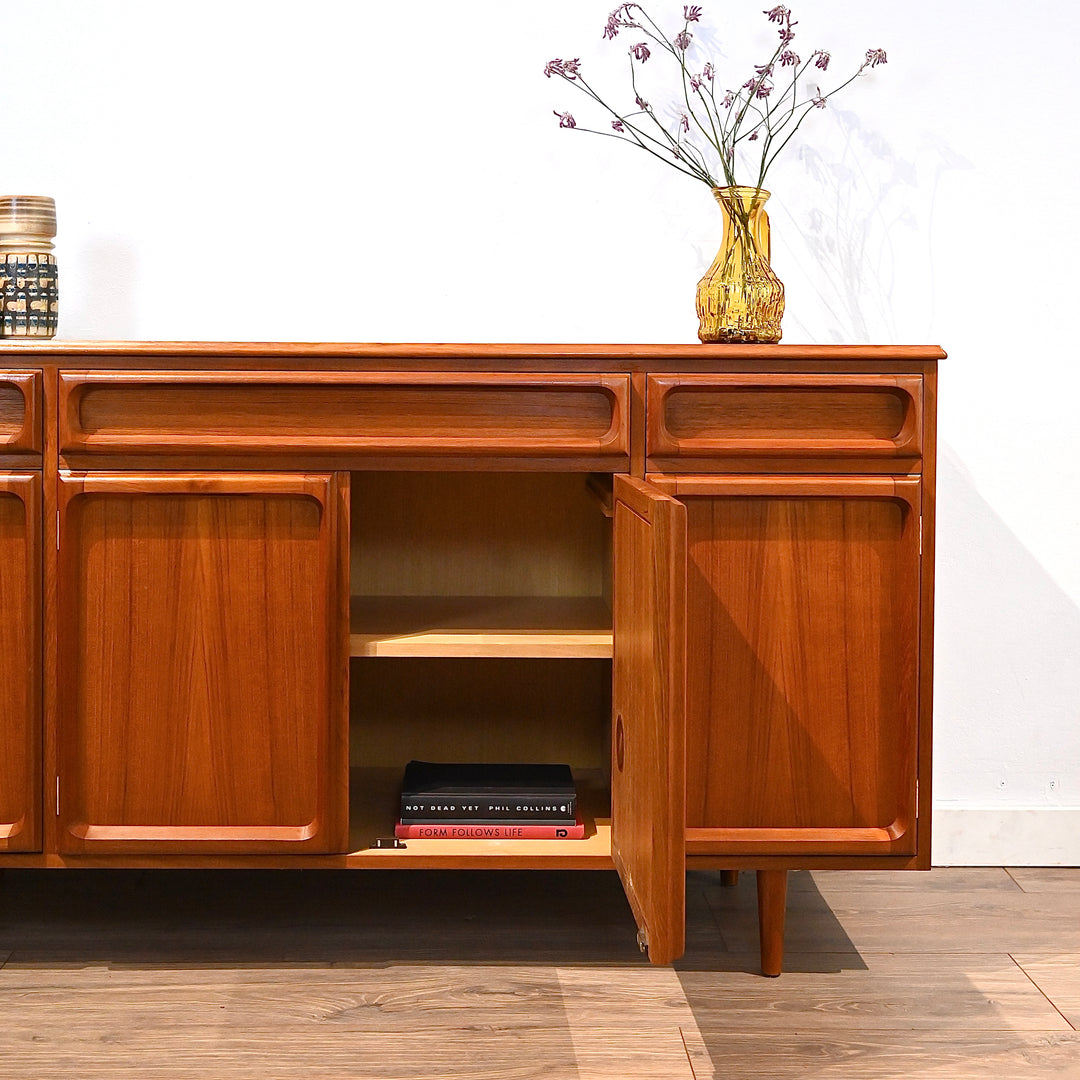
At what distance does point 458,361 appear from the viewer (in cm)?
160

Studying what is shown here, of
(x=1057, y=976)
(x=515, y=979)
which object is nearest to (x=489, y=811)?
(x=515, y=979)

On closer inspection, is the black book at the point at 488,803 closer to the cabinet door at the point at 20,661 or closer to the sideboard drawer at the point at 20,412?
the cabinet door at the point at 20,661

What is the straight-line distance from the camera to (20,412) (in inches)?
62.3

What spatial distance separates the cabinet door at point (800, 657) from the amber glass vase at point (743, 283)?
0.28 meters

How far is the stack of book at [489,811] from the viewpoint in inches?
67.6

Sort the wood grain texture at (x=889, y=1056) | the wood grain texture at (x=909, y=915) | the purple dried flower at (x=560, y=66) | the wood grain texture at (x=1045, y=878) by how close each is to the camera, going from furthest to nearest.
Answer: the wood grain texture at (x=1045, y=878), the purple dried flower at (x=560, y=66), the wood grain texture at (x=909, y=915), the wood grain texture at (x=889, y=1056)

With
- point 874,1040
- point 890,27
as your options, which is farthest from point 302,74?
point 874,1040

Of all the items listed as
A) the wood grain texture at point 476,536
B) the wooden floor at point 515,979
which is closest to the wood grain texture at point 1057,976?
the wooden floor at point 515,979

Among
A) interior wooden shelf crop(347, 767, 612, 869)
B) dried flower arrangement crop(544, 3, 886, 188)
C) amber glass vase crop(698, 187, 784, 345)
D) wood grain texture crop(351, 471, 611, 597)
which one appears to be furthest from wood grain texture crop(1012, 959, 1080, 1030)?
dried flower arrangement crop(544, 3, 886, 188)

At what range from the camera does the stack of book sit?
1.72m

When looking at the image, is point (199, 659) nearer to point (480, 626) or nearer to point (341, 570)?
point (341, 570)

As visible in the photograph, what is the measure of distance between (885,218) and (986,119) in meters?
0.25

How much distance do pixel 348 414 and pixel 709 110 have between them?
0.97m

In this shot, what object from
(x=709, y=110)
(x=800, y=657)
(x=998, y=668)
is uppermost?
(x=709, y=110)
